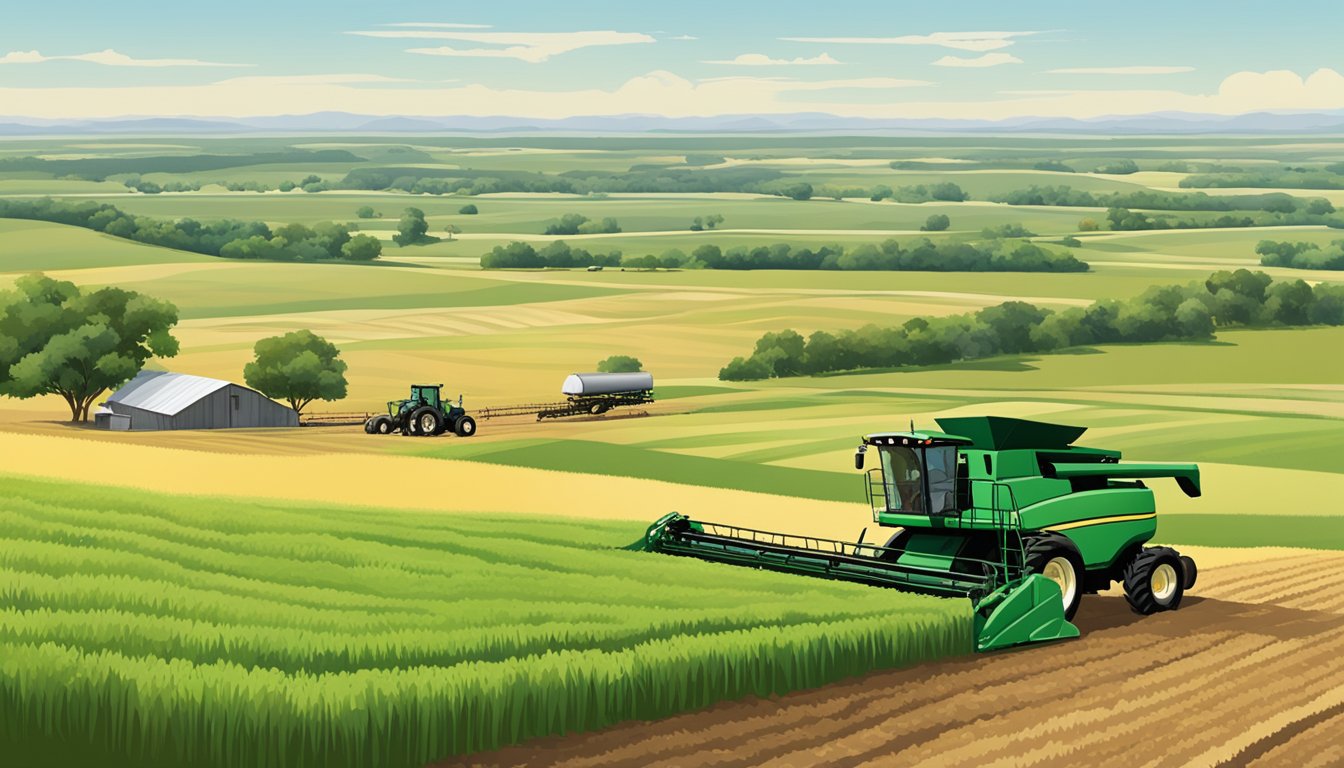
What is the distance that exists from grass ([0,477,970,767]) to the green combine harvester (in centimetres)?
97

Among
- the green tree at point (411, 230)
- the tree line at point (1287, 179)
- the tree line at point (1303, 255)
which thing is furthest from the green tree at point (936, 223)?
the green tree at point (411, 230)

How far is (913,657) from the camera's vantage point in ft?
71.7

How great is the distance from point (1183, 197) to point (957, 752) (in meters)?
137

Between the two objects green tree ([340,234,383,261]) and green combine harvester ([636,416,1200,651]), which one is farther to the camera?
green tree ([340,234,383,261])

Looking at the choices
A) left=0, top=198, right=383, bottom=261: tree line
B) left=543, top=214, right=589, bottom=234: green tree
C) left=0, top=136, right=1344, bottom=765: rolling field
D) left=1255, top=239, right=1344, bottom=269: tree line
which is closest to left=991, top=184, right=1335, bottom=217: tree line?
left=1255, top=239, right=1344, bottom=269: tree line

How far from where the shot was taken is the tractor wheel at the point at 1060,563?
24203mm

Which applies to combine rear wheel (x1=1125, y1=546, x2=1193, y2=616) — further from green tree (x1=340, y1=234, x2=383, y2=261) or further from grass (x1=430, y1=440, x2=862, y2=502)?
green tree (x1=340, y1=234, x2=383, y2=261)

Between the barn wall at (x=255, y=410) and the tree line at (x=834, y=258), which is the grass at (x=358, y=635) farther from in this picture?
the tree line at (x=834, y=258)

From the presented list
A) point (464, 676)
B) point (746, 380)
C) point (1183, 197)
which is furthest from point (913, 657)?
point (1183, 197)

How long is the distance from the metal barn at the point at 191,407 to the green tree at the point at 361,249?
6431 centimetres

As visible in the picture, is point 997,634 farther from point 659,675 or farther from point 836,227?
point 836,227

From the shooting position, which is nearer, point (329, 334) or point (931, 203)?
point (329, 334)

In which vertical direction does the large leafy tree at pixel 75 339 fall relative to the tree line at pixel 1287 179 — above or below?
below

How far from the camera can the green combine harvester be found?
23984 mm
